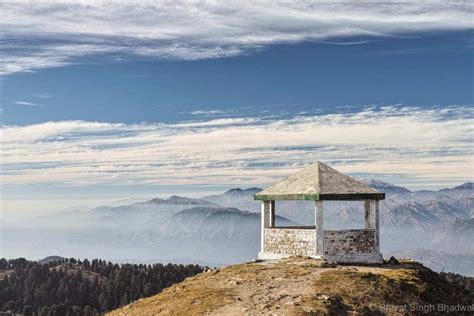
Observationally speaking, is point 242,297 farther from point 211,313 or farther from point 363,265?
point 363,265

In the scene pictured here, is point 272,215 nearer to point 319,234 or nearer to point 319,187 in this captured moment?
point 319,187

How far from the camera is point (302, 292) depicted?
2331 cm

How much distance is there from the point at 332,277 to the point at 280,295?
10.6ft

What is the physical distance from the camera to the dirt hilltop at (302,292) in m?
22.2

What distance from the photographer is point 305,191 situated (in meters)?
31.5

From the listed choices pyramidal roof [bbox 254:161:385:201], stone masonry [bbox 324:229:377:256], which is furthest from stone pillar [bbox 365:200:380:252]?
stone masonry [bbox 324:229:377:256]

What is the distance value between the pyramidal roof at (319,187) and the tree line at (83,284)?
79991 mm

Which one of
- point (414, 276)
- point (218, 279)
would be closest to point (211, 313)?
point (218, 279)

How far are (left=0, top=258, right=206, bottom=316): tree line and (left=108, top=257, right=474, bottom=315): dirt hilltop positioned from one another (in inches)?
3308

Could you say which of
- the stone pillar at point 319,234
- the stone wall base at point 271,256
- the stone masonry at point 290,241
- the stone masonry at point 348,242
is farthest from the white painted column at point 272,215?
the stone masonry at point 348,242

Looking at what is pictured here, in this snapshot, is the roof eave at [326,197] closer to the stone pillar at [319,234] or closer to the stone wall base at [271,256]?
the stone pillar at [319,234]

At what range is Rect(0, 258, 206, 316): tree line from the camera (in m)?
118

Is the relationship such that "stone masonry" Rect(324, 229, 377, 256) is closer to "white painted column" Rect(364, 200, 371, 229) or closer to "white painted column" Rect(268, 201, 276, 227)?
"white painted column" Rect(364, 200, 371, 229)

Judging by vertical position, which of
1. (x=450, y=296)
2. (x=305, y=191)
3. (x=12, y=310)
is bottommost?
(x=12, y=310)
